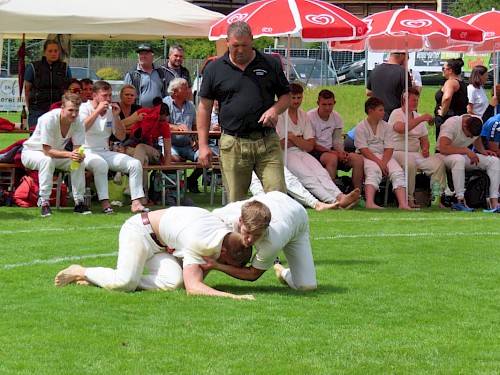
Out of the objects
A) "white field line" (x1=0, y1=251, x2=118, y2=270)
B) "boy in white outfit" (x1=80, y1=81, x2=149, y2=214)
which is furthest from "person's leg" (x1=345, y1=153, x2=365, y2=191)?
"white field line" (x1=0, y1=251, x2=118, y2=270)

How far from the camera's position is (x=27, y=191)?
552 inches

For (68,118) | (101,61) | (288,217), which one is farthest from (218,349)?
(101,61)

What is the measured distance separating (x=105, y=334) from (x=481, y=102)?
12.5m

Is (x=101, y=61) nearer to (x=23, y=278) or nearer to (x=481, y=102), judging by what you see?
(x=481, y=102)

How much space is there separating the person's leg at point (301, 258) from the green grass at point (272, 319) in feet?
0.35

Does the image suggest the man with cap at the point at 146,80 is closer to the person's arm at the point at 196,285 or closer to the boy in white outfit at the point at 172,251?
the boy in white outfit at the point at 172,251

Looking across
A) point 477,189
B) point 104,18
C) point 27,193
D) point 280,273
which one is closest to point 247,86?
point 280,273

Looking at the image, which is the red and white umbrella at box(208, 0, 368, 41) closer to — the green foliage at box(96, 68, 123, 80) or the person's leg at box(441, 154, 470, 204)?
the person's leg at box(441, 154, 470, 204)

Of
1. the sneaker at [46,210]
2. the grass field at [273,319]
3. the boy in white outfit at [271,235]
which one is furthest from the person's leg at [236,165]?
the sneaker at [46,210]

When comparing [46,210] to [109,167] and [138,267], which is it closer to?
[109,167]

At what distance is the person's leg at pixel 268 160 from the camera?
31.6 feet

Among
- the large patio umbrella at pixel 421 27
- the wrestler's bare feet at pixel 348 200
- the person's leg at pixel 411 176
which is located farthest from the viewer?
the person's leg at pixel 411 176

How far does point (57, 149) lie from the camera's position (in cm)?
1336

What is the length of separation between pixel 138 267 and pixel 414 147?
8522 mm
